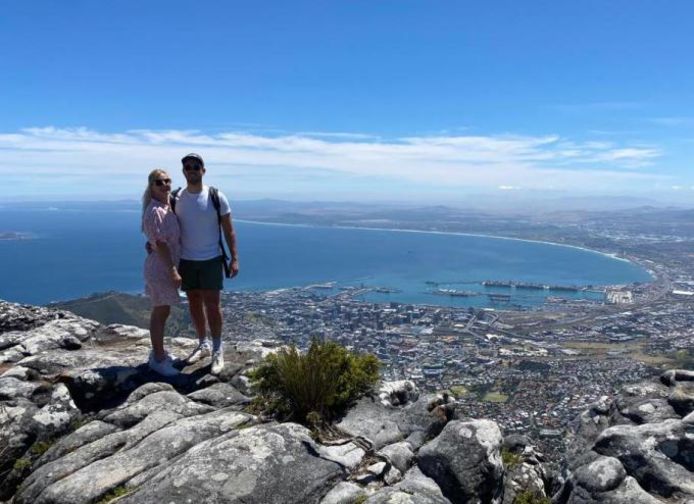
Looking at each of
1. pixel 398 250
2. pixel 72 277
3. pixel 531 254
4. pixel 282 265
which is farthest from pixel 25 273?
pixel 531 254

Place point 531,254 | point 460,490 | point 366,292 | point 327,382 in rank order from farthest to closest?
1. point 531,254
2. point 366,292
3. point 327,382
4. point 460,490

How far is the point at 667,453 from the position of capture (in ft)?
15.9

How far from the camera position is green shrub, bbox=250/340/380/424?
5.47 metres

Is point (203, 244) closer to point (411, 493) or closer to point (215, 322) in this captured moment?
point (215, 322)

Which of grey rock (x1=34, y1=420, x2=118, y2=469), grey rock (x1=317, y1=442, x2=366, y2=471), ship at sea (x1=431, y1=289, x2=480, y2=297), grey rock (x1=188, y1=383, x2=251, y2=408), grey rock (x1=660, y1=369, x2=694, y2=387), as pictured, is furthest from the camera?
ship at sea (x1=431, y1=289, x2=480, y2=297)

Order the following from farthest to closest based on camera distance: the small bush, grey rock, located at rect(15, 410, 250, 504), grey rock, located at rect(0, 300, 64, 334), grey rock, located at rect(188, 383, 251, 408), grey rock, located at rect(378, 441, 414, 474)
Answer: grey rock, located at rect(0, 300, 64, 334) < grey rock, located at rect(188, 383, 251, 408) < the small bush < grey rock, located at rect(378, 441, 414, 474) < grey rock, located at rect(15, 410, 250, 504)

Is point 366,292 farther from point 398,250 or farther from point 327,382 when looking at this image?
point 327,382

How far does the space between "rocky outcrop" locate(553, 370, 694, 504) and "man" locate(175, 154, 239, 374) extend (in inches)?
190

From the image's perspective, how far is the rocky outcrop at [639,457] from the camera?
4523 mm

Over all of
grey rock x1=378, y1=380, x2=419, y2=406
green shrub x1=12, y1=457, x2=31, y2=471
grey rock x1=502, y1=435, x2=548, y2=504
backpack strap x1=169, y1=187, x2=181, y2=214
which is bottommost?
grey rock x1=502, y1=435, x2=548, y2=504

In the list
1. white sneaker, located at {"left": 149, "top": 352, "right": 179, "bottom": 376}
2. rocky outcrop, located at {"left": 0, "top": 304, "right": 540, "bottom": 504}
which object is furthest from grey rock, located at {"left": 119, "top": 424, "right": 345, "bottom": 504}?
white sneaker, located at {"left": 149, "top": 352, "right": 179, "bottom": 376}

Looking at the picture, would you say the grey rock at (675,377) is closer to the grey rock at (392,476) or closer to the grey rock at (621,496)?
the grey rock at (621,496)

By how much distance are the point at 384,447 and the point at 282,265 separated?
368ft

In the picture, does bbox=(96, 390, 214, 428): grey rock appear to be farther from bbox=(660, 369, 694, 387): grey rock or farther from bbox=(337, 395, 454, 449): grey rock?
bbox=(660, 369, 694, 387): grey rock
